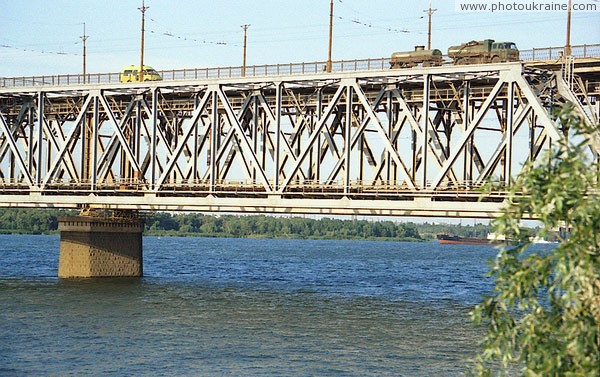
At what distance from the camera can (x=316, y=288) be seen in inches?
2675

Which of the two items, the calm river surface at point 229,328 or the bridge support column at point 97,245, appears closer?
the calm river surface at point 229,328

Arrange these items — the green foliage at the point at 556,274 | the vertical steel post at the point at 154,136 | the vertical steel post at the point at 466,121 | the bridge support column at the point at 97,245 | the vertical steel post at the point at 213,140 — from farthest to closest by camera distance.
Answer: the bridge support column at the point at 97,245
the vertical steel post at the point at 154,136
the vertical steel post at the point at 213,140
the vertical steel post at the point at 466,121
the green foliage at the point at 556,274

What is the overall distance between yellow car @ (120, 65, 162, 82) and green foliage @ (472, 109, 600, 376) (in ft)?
194

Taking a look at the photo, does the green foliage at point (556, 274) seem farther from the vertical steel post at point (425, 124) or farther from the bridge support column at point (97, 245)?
the bridge support column at point (97, 245)

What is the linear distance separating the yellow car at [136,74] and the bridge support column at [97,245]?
1235 cm

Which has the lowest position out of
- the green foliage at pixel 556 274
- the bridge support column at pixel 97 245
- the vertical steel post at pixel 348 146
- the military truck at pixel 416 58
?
the bridge support column at pixel 97 245

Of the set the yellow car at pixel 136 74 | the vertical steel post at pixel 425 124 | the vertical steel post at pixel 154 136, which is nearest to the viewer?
the vertical steel post at pixel 425 124

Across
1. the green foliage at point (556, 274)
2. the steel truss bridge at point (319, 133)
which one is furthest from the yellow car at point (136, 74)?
the green foliage at point (556, 274)

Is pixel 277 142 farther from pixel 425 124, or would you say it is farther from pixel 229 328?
pixel 229 328

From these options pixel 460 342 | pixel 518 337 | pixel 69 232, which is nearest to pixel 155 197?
pixel 69 232

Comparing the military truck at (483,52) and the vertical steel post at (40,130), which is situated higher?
the military truck at (483,52)

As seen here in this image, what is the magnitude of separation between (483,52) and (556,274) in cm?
4065

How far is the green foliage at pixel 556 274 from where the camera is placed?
15.0 meters

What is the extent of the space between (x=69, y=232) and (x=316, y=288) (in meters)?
17.0
